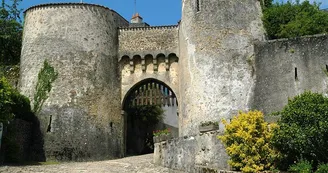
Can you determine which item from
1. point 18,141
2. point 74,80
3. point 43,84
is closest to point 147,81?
point 74,80

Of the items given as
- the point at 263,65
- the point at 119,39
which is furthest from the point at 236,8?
the point at 119,39

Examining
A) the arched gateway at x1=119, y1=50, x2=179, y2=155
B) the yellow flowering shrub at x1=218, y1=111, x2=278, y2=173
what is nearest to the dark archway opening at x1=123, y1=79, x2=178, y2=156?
the arched gateway at x1=119, y1=50, x2=179, y2=155

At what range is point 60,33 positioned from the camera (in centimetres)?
2028

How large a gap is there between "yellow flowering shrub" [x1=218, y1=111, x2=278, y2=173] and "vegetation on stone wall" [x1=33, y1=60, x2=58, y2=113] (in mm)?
11610

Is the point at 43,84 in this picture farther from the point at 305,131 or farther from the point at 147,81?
the point at 305,131

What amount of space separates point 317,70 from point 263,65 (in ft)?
7.21

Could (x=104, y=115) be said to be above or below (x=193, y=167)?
above

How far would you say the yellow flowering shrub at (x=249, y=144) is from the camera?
1002cm

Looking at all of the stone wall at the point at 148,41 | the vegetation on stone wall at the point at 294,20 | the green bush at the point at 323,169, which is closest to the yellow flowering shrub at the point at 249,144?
the green bush at the point at 323,169

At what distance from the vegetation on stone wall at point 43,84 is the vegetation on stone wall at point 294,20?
1055cm

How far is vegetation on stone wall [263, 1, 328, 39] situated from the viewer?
16422 millimetres

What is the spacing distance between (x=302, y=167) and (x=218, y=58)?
29.0 ft

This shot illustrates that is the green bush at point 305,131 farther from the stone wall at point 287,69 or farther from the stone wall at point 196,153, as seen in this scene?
the stone wall at point 287,69

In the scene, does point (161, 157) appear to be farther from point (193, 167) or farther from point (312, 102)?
point (312, 102)
